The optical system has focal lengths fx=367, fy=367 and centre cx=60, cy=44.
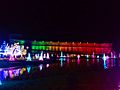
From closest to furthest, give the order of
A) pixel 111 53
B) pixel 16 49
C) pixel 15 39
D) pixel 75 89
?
1. pixel 75 89
2. pixel 16 49
3. pixel 111 53
4. pixel 15 39

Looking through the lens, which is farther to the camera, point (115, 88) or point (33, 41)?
point (33, 41)

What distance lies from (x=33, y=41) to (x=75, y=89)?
Answer: 238 ft

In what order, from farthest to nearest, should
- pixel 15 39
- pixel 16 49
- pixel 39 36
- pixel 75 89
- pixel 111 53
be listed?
1. pixel 39 36
2. pixel 15 39
3. pixel 111 53
4. pixel 16 49
5. pixel 75 89

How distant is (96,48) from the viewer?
88.4 m

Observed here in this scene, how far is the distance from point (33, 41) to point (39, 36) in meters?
4.17

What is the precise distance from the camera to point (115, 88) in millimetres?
18438

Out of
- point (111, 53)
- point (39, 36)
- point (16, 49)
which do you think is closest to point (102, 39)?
point (111, 53)

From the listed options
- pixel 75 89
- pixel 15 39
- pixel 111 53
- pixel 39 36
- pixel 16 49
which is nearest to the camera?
pixel 75 89

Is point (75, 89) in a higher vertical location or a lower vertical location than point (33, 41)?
lower

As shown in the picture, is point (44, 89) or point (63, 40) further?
point (63, 40)

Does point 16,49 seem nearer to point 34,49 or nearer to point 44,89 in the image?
point 34,49

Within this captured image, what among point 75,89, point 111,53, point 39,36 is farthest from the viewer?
point 39,36

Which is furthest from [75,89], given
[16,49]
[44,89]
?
[16,49]

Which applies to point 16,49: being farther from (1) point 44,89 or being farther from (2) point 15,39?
(1) point 44,89
